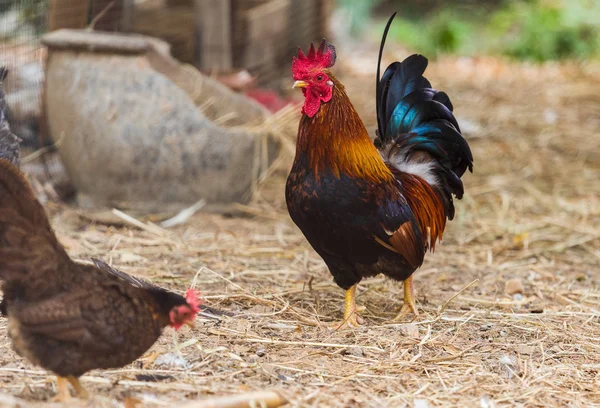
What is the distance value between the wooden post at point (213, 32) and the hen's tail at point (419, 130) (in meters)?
4.15

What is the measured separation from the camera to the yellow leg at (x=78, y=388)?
9.27 ft

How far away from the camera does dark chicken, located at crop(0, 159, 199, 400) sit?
8.82 feet

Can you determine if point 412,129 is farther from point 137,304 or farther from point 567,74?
point 567,74

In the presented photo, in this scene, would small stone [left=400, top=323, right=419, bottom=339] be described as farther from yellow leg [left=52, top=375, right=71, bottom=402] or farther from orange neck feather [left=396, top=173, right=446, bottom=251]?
yellow leg [left=52, top=375, right=71, bottom=402]

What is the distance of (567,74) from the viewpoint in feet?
42.4

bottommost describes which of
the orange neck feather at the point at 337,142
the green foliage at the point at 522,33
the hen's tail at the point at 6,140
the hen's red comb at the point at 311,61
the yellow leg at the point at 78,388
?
the green foliage at the point at 522,33

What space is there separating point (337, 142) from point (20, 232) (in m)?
Result: 1.65

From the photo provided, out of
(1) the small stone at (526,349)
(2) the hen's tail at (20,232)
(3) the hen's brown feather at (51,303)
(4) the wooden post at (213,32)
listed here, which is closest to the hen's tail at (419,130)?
(1) the small stone at (526,349)

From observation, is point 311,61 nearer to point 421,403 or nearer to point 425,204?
point 425,204

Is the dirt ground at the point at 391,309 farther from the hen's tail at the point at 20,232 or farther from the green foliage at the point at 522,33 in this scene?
the green foliage at the point at 522,33

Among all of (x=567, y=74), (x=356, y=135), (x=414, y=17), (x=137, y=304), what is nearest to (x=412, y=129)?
(x=356, y=135)

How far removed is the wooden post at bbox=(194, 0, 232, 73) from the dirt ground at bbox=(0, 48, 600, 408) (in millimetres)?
1551

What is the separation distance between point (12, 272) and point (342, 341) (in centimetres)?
164

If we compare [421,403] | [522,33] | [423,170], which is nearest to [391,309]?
[423,170]
